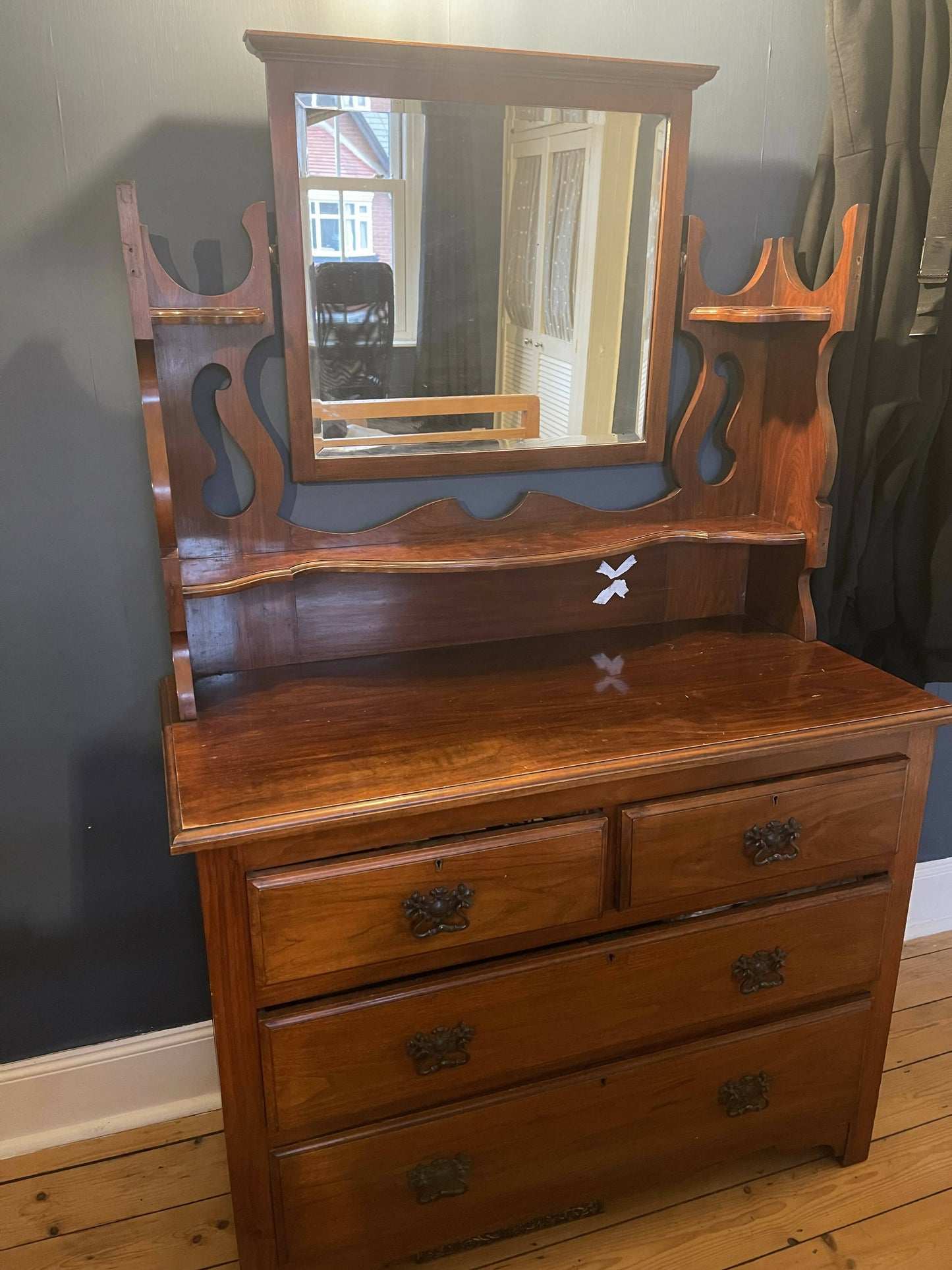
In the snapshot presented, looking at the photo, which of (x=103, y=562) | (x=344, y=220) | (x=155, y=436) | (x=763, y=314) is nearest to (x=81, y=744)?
(x=103, y=562)

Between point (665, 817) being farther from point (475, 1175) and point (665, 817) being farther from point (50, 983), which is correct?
point (50, 983)

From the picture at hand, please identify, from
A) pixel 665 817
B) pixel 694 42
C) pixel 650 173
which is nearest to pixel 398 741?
pixel 665 817

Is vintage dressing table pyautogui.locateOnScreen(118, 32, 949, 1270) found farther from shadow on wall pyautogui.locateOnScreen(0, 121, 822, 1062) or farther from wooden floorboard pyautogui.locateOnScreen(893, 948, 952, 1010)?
wooden floorboard pyautogui.locateOnScreen(893, 948, 952, 1010)

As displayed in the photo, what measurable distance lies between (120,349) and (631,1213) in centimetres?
160

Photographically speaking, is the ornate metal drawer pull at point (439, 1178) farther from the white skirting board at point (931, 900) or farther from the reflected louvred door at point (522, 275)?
the white skirting board at point (931, 900)

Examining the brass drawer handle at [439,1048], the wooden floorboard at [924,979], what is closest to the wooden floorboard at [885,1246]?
the wooden floorboard at [924,979]

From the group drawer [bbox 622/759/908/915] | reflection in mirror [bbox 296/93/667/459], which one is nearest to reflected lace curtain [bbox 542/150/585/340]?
reflection in mirror [bbox 296/93/667/459]

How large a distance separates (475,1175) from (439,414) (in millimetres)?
1143

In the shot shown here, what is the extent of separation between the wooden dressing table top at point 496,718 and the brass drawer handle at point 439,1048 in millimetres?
361

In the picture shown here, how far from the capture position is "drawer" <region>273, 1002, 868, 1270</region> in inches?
53.6

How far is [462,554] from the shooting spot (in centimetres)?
149

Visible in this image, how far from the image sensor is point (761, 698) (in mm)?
1459

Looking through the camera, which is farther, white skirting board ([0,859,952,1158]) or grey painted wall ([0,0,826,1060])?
white skirting board ([0,859,952,1158])

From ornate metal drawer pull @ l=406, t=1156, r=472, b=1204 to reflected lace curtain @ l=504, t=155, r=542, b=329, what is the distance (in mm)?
1255
